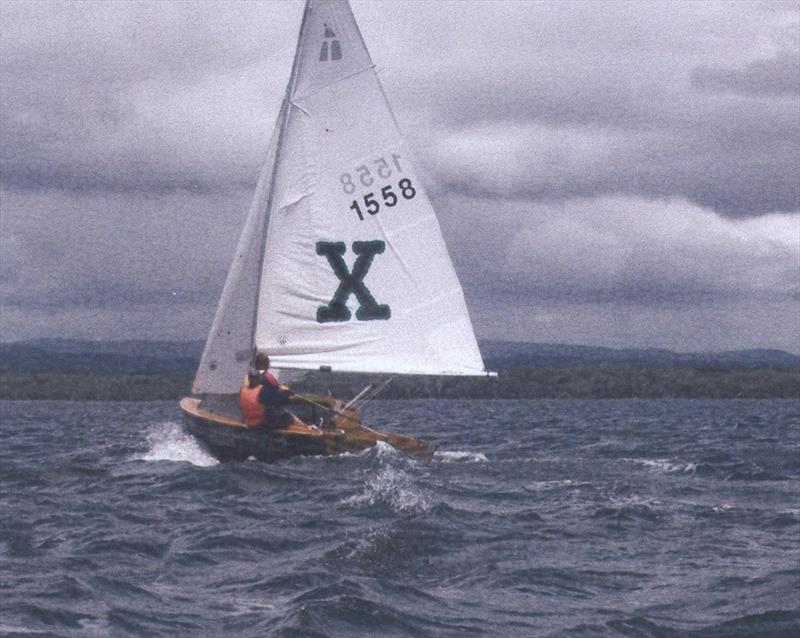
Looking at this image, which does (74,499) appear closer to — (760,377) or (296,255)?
(296,255)

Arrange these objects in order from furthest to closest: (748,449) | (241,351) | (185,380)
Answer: (185,380) < (748,449) < (241,351)

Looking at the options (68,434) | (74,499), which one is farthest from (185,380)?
(74,499)

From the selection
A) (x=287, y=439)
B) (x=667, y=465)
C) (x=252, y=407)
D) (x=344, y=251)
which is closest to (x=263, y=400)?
(x=252, y=407)

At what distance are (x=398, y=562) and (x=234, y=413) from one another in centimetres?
1051

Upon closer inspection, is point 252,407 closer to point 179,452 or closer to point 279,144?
point 279,144

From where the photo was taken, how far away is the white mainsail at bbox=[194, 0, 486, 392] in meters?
20.5

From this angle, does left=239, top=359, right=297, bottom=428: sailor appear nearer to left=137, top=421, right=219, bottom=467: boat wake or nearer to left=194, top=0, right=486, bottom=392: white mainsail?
left=194, top=0, right=486, bottom=392: white mainsail

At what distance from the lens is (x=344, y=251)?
2075cm

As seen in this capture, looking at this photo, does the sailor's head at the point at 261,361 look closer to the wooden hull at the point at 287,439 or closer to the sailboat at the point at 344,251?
the sailboat at the point at 344,251

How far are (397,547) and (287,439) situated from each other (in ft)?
26.2

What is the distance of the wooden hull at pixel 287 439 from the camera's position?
2048cm

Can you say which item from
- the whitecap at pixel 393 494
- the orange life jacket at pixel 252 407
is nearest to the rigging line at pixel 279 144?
the orange life jacket at pixel 252 407

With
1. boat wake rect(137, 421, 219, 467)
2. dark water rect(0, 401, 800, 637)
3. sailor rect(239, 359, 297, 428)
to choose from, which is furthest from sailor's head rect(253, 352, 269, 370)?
boat wake rect(137, 421, 219, 467)

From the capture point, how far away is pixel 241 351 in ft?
71.4
